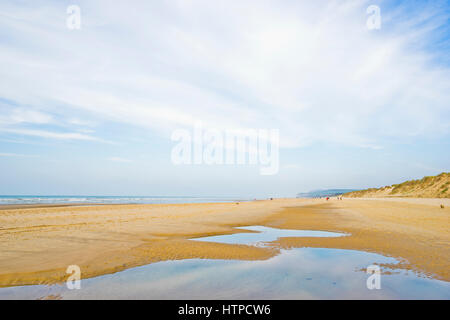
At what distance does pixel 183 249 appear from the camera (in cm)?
947

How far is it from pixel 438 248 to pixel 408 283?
4.77 metres

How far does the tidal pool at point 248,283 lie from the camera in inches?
208

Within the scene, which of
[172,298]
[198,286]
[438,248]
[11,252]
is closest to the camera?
[172,298]

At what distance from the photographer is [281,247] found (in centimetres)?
1005

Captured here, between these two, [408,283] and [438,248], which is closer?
[408,283]

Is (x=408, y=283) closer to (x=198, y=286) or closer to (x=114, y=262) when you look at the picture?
(x=198, y=286)

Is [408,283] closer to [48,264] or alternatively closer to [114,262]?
[114,262]

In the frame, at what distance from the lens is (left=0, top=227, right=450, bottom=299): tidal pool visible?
5293 mm

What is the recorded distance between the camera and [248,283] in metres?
5.97
